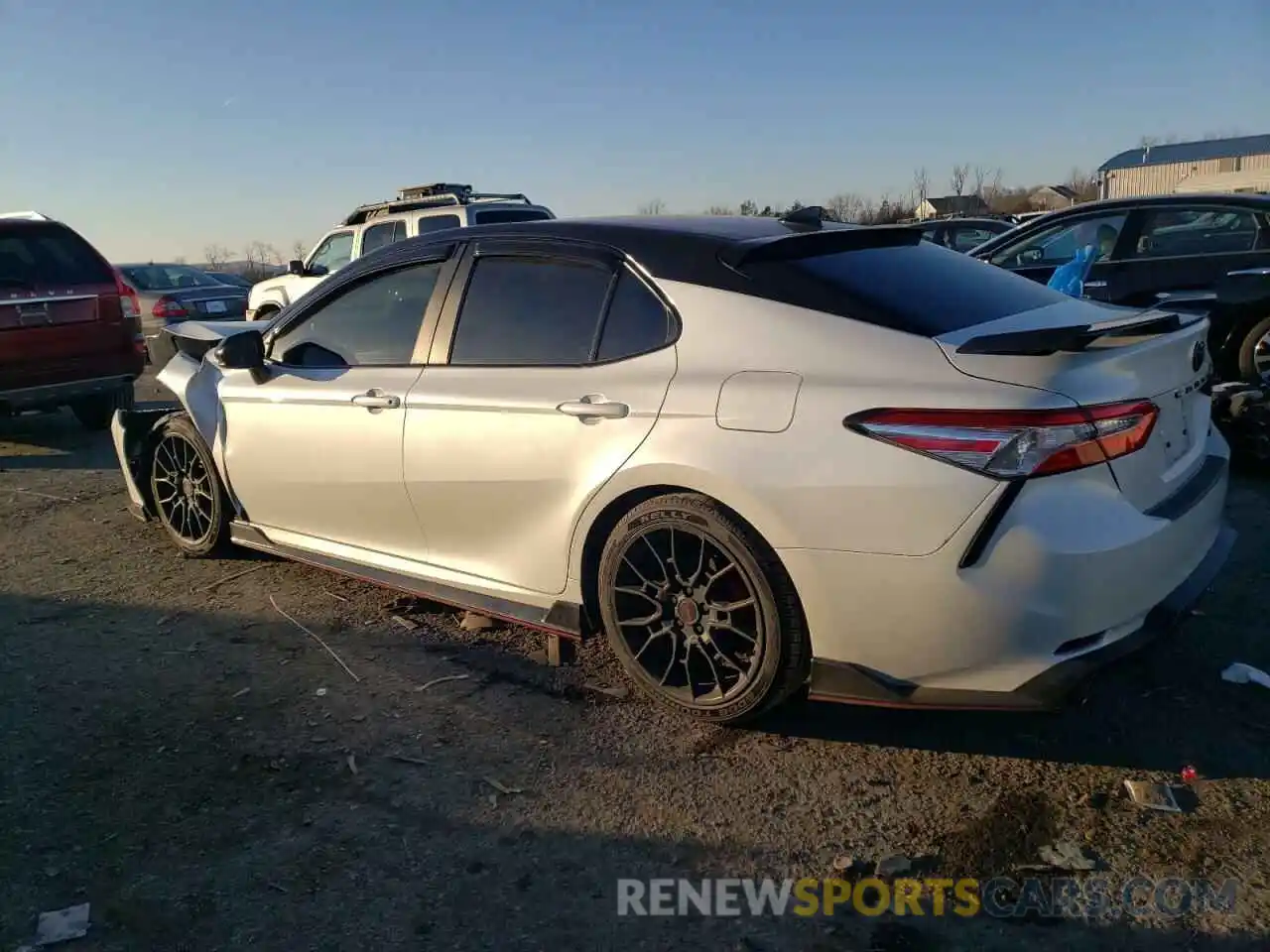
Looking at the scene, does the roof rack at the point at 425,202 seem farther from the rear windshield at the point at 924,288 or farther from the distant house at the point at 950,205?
the distant house at the point at 950,205

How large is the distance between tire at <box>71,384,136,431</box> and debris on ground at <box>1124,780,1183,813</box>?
8.31 meters

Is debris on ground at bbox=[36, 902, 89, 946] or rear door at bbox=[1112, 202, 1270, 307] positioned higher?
rear door at bbox=[1112, 202, 1270, 307]

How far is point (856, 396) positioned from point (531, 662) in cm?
176

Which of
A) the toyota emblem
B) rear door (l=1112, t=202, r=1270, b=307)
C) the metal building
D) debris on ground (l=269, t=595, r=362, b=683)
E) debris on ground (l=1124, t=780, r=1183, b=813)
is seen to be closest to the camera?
debris on ground (l=1124, t=780, r=1183, b=813)

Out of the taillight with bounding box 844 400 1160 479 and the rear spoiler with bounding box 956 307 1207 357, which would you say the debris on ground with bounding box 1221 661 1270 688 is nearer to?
the taillight with bounding box 844 400 1160 479

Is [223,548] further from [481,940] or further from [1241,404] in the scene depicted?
[1241,404]

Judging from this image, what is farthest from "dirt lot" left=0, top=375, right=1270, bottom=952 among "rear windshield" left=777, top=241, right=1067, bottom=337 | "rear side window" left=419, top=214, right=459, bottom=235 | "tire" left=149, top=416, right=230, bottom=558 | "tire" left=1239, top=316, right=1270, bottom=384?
"rear side window" left=419, top=214, right=459, bottom=235

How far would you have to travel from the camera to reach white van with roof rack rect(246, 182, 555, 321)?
39.1ft

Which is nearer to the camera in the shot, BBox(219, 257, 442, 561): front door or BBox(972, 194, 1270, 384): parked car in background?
BBox(219, 257, 442, 561): front door

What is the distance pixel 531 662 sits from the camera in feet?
12.5

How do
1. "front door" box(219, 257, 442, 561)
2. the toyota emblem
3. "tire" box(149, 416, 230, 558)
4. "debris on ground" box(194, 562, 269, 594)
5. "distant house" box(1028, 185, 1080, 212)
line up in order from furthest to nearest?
1. "distant house" box(1028, 185, 1080, 212)
2. "tire" box(149, 416, 230, 558)
3. "debris on ground" box(194, 562, 269, 594)
4. "front door" box(219, 257, 442, 561)
5. the toyota emblem

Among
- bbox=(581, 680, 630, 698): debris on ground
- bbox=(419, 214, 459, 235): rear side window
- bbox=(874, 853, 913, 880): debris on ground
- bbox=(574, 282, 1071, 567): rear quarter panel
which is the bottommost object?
bbox=(874, 853, 913, 880): debris on ground

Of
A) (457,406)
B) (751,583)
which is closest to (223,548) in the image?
(457,406)

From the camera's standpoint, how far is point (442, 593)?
382 cm
